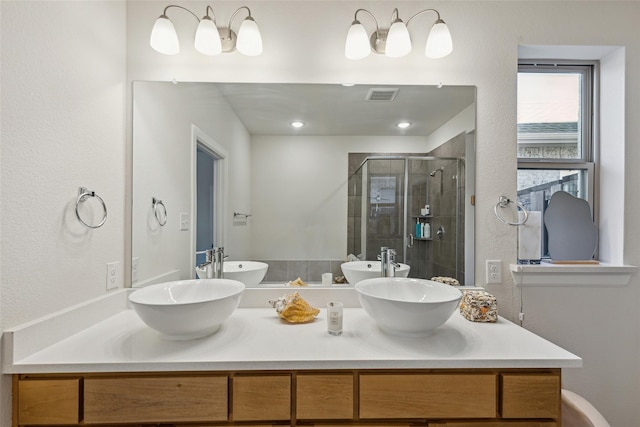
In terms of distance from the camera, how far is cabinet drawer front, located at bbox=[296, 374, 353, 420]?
101 cm

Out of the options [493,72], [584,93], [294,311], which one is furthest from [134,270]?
[584,93]

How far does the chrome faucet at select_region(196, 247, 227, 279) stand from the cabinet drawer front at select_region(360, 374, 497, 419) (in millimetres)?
911

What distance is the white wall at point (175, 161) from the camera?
156cm

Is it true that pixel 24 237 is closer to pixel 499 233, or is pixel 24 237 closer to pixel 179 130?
pixel 179 130

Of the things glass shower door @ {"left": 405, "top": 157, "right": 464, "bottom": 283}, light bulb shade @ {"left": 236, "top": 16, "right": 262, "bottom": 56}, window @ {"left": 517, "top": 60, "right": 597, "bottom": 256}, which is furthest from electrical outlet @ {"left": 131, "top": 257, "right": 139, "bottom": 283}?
window @ {"left": 517, "top": 60, "right": 597, "bottom": 256}

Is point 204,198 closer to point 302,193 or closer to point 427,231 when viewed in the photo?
point 302,193

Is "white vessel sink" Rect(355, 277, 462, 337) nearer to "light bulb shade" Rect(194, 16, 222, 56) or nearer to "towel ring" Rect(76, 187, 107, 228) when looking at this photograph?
"towel ring" Rect(76, 187, 107, 228)

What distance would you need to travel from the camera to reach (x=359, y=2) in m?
1.57

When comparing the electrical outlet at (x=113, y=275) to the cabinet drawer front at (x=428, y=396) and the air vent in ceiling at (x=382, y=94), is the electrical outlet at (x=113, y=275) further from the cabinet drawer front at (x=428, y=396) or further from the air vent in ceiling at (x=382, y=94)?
the air vent in ceiling at (x=382, y=94)

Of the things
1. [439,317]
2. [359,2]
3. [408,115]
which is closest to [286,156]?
[408,115]

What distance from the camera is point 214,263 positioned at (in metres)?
1.56

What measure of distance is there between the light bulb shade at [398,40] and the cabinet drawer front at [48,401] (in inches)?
73.4

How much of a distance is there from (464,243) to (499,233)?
0.19 metres

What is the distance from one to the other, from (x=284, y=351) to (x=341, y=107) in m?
1.22
